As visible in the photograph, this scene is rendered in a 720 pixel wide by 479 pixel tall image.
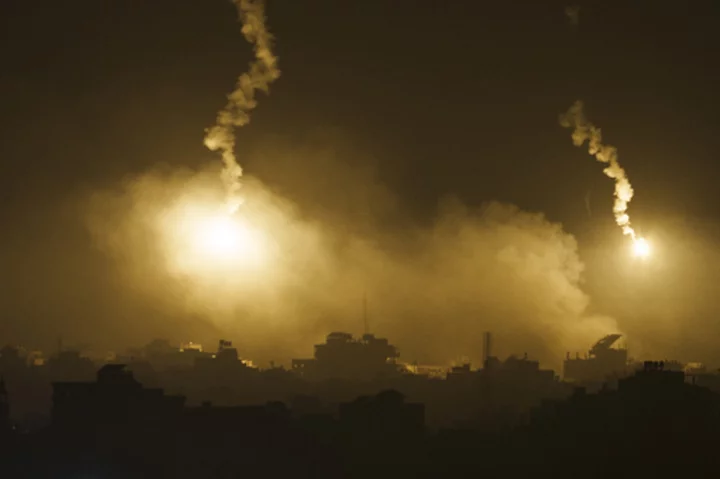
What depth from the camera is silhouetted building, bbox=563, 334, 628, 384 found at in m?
88.8

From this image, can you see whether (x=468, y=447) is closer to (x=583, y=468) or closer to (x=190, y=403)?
(x=583, y=468)

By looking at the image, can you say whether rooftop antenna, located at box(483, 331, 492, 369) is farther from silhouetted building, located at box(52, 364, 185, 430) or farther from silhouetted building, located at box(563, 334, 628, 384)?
silhouetted building, located at box(52, 364, 185, 430)

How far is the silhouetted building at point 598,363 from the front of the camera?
291 ft

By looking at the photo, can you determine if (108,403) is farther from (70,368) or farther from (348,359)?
(348,359)

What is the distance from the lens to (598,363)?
91.5 metres

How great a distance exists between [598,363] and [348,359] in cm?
1334

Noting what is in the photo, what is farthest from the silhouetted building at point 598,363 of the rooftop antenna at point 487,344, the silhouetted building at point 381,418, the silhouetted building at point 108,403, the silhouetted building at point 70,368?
the silhouetted building at point 108,403

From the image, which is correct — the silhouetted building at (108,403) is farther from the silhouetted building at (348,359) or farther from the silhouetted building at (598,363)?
the silhouetted building at (598,363)

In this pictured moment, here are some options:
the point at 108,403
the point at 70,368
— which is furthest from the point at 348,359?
the point at 108,403

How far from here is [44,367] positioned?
9031 centimetres

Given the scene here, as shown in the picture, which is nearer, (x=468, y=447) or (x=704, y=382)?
(x=468, y=447)

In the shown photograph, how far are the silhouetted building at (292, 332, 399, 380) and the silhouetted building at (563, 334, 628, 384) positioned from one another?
918 cm

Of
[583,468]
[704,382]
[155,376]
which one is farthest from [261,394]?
[583,468]

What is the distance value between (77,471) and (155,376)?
89.2 ft
